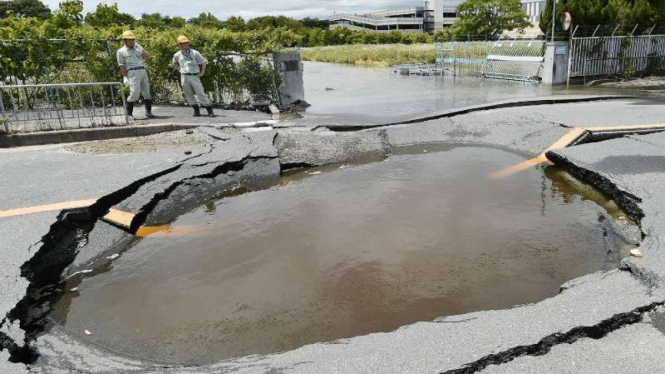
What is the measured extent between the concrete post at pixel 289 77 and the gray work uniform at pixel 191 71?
7.44 feet

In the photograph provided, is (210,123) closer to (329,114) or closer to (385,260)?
(329,114)


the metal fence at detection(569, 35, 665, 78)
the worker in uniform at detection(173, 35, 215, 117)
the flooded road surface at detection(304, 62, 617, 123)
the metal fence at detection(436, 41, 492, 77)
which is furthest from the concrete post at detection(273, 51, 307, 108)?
the metal fence at detection(436, 41, 492, 77)

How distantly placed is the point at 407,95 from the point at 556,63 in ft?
17.7

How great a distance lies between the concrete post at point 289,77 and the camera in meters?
12.5

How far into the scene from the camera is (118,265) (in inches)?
194

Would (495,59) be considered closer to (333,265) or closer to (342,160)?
(342,160)

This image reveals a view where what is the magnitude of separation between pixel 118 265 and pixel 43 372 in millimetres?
1954

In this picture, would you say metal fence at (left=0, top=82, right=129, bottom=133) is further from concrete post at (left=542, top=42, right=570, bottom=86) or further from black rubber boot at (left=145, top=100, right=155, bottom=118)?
concrete post at (left=542, top=42, right=570, bottom=86)

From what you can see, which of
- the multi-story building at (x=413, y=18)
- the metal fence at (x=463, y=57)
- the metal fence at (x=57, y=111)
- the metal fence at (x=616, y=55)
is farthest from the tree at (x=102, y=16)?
the multi-story building at (x=413, y=18)

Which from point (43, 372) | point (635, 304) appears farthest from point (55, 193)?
point (635, 304)

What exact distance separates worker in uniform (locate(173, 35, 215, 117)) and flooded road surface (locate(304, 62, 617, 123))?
2644mm

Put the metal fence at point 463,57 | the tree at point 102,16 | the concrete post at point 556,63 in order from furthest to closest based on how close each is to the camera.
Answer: the metal fence at point 463,57 → the concrete post at point 556,63 → the tree at point 102,16

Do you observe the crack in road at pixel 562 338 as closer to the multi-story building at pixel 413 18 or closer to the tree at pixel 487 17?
the tree at pixel 487 17

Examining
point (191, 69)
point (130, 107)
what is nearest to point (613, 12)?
point (191, 69)
